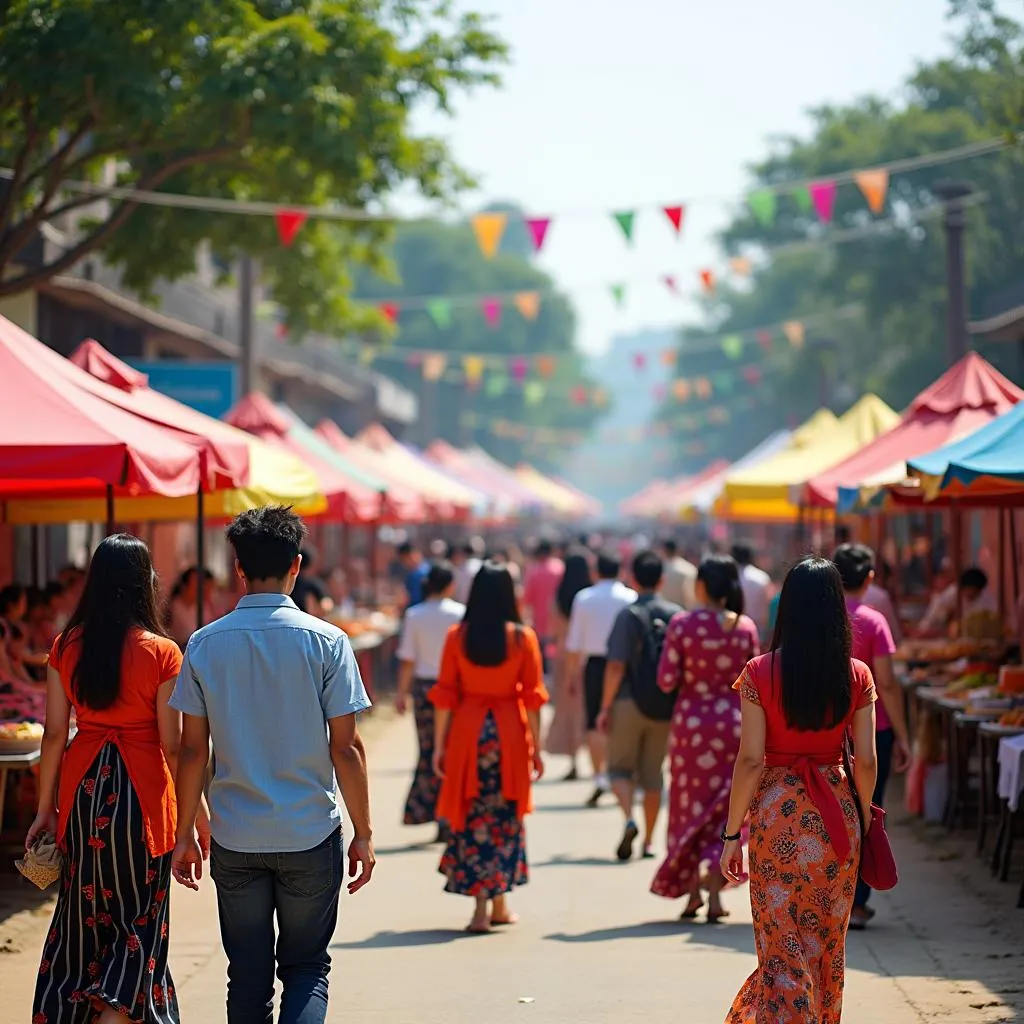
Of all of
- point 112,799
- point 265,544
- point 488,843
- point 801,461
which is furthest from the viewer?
point 801,461

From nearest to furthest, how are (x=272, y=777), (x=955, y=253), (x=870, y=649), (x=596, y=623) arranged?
(x=272, y=777) < (x=870, y=649) < (x=596, y=623) < (x=955, y=253)

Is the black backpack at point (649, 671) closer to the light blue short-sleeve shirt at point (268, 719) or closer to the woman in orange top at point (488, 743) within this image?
the woman in orange top at point (488, 743)

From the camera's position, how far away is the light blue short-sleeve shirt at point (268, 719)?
5113 millimetres

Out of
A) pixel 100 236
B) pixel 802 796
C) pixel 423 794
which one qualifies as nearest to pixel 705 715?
pixel 423 794

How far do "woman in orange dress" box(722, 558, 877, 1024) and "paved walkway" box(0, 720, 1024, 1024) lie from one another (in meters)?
1.29

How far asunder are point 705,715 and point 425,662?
10.6 ft

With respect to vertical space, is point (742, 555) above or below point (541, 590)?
above

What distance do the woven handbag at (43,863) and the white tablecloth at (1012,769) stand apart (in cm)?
481

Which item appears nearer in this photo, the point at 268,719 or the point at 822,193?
the point at 268,719

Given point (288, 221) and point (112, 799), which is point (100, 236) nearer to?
point (288, 221)

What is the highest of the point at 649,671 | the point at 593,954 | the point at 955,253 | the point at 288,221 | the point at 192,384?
the point at 288,221

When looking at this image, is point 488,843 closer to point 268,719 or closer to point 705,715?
point 705,715

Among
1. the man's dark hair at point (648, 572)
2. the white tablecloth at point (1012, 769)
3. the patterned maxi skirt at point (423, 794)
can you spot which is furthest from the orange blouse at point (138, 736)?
the patterned maxi skirt at point (423, 794)

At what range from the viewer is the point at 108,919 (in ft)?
18.5
